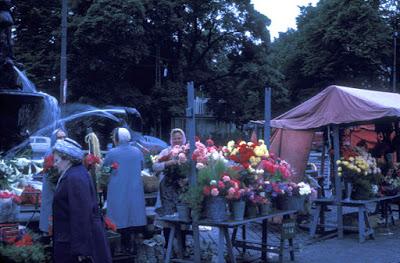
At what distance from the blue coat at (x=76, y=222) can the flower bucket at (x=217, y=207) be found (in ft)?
8.13

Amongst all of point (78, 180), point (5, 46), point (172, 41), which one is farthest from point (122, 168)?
point (172, 41)

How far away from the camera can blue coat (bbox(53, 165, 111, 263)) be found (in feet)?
15.3

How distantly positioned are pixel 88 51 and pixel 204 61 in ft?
30.4

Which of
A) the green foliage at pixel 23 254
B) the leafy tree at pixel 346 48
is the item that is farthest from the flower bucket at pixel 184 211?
the leafy tree at pixel 346 48

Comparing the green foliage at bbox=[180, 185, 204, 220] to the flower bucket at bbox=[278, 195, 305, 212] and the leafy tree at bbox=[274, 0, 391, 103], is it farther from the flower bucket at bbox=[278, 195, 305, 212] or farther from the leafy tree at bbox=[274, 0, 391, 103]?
the leafy tree at bbox=[274, 0, 391, 103]

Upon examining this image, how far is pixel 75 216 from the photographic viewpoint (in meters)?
4.68

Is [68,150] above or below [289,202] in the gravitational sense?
above

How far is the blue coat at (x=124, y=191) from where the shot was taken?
8359mm

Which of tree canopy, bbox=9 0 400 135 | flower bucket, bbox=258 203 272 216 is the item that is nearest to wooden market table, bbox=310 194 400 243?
flower bucket, bbox=258 203 272 216

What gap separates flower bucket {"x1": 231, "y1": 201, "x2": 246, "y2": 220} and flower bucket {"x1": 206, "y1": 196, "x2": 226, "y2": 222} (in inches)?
7.3

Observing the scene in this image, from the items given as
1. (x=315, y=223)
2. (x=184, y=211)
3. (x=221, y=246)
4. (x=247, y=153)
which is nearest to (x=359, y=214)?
(x=315, y=223)

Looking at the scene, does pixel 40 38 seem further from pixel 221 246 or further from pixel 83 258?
pixel 83 258

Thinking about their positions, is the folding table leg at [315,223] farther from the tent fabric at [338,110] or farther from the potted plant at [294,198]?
the potted plant at [294,198]

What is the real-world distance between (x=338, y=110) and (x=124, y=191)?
4388mm
